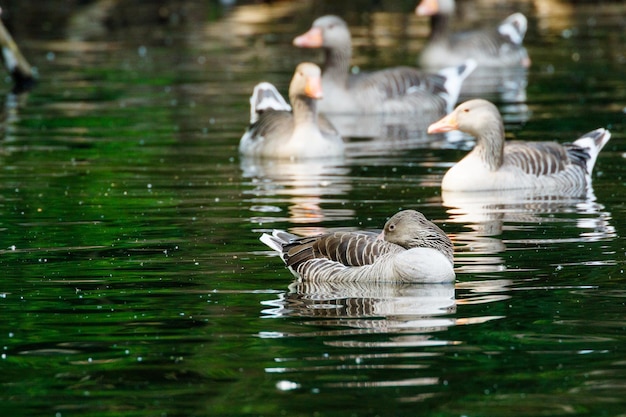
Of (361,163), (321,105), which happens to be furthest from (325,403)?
(321,105)

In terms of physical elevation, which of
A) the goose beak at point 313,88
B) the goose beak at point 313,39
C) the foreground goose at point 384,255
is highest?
the goose beak at point 313,39

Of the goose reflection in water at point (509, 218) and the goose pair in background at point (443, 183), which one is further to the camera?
the goose reflection in water at point (509, 218)

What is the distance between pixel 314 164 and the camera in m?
19.2

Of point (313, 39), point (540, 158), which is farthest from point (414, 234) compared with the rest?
point (313, 39)

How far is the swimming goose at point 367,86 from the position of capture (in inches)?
979

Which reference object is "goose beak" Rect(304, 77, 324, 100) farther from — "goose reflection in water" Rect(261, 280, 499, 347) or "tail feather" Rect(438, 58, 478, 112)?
"goose reflection in water" Rect(261, 280, 499, 347)

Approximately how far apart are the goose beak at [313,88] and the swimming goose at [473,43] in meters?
12.1

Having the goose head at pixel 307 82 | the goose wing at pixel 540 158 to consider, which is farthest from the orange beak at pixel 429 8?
the goose wing at pixel 540 158

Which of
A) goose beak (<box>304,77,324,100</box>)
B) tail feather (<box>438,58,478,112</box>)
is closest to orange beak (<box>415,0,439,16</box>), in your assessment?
tail feather (<box>438,58,478,112</box>)

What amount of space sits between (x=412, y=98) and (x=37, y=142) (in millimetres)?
7188

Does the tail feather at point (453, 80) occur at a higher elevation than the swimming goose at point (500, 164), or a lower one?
higher

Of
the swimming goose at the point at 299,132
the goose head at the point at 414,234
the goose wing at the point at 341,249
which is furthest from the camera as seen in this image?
the swimming goose at the point at 299,132

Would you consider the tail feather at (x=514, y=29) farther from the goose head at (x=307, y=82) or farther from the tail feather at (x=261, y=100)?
the goose head at (x=307, y=82)

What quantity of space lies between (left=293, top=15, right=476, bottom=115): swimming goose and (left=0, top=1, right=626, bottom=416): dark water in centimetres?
142
